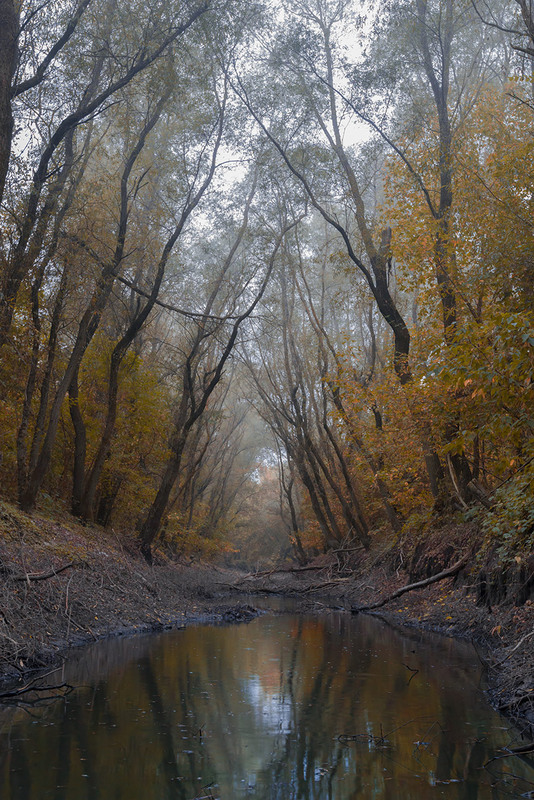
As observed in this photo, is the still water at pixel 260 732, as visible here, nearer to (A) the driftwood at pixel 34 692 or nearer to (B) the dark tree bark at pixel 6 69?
(A) the driftwood at pixel 34 692

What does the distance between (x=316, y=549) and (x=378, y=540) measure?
10133 mm

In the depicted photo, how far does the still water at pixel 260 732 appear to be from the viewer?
384cm

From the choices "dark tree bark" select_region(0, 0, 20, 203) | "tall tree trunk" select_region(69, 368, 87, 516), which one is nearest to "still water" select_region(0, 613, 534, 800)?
"dark tree bark" select_region(0, 0, 20, 203)

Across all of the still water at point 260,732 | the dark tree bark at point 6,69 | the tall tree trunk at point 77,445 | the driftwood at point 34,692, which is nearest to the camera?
the still water at point 260,732

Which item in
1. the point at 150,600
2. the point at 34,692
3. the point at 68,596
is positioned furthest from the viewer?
the point at 150,600

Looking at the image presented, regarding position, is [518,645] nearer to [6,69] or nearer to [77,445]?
[6,69]

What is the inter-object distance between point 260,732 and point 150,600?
744 cm

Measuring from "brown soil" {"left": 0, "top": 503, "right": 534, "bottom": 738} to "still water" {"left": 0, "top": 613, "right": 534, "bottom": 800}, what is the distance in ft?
1.34

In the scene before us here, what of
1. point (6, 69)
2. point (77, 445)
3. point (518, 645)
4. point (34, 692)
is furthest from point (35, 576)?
point (77, 445)

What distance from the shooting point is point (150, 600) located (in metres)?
12.0

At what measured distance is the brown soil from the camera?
632cm

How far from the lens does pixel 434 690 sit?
6285 mm

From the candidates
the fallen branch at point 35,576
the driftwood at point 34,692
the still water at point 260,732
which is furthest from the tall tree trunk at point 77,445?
the driftwood at point 34,692

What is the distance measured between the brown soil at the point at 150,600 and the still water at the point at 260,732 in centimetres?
41
